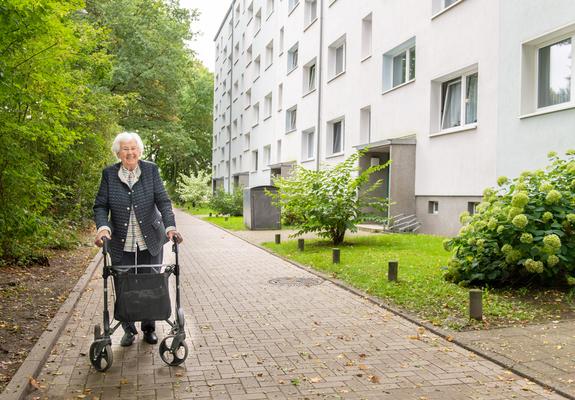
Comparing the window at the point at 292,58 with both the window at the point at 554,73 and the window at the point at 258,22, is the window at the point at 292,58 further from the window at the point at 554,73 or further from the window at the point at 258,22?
the window at the point at 554,73

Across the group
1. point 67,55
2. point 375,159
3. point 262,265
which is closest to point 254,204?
point 375,159

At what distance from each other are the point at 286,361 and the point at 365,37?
715 inches

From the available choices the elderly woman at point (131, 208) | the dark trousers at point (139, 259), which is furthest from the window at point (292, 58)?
the dark trousers at point (139, 259)

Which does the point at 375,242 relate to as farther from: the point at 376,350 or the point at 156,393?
the point at 156,393

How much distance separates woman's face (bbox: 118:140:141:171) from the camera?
16.9 feet

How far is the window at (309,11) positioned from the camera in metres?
28.0

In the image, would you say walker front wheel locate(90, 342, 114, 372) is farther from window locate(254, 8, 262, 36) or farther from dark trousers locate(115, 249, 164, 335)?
window locate(254, 8, 262, 36)

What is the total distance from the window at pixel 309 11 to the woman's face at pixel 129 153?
79.3ft

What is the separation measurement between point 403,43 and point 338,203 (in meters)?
7.41

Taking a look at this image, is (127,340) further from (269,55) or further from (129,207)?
(269,55)

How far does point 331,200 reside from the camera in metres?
13.2

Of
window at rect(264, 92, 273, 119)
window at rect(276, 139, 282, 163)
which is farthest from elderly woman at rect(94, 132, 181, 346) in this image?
window at rect(264, 92, 273, 119)

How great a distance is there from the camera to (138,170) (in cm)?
530

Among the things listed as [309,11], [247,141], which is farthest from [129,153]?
[247,141]
